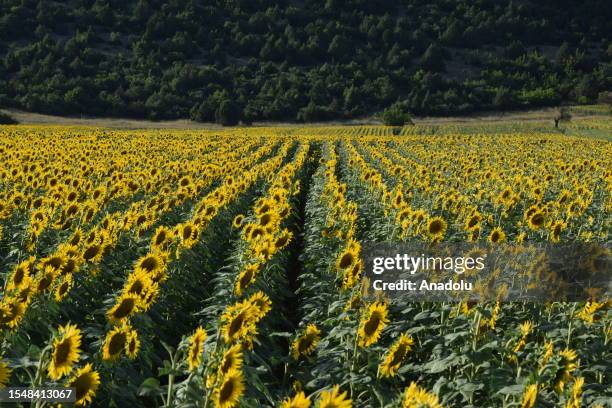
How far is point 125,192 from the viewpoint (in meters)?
11.9

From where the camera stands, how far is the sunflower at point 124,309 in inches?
195

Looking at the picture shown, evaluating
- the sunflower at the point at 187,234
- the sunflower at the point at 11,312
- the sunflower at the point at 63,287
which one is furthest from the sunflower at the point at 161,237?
the sunflower at the point at 11,312

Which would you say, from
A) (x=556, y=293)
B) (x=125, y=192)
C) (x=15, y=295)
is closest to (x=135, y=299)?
(x=15, y=295)

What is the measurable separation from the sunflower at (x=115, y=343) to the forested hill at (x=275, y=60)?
8705cm

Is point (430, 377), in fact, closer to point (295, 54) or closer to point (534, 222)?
point (534, 222)

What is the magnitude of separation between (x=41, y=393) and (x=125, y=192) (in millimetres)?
8852

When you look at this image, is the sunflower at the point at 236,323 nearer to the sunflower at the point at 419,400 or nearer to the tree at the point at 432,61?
the sunflower at the point at 419,400

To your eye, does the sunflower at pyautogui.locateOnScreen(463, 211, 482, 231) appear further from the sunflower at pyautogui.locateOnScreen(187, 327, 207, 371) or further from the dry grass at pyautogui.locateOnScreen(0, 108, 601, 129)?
the dry grass at pyautogui.locateOnScreen(0, 108, 601, 129)

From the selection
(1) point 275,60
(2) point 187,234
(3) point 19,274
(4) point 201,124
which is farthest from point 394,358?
(1) point 275,60

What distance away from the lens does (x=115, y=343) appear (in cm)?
456

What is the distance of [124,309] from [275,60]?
150m

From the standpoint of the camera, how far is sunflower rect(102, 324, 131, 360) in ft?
14.7

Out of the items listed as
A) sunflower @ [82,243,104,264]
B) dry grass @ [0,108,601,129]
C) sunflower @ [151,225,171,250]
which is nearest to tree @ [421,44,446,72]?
dry grass @ [0,108,601,129]

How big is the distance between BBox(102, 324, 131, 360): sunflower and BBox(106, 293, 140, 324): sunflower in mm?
294
